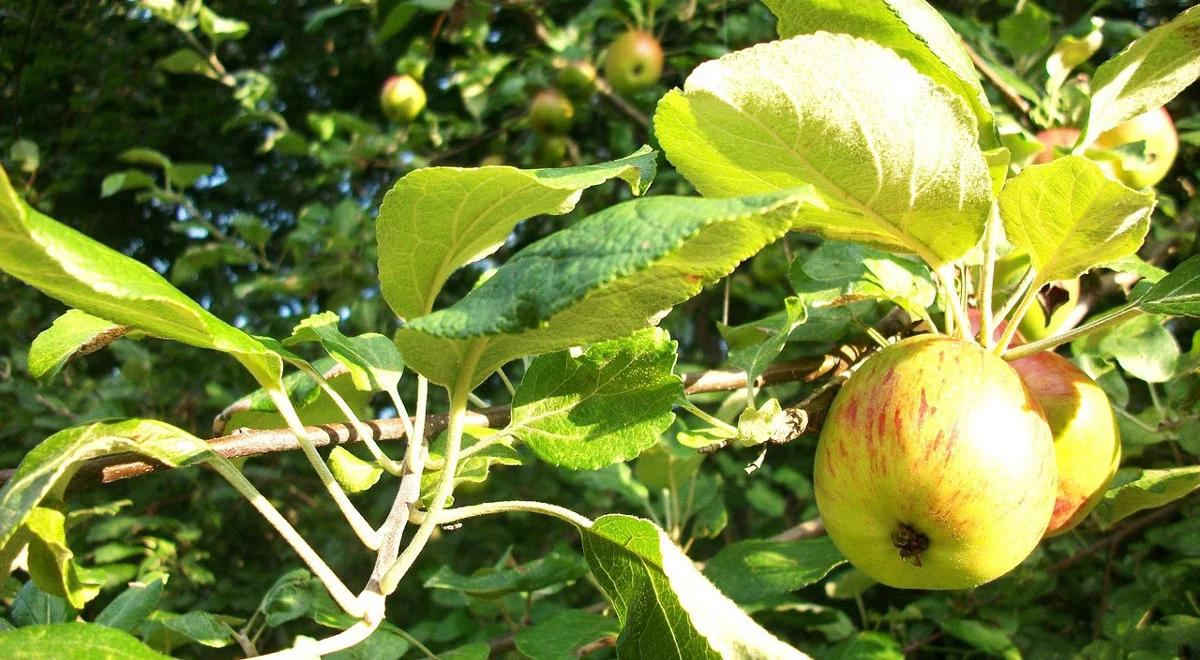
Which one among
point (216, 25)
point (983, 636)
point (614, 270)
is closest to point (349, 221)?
point (216, 25)

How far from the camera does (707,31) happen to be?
9.59ft

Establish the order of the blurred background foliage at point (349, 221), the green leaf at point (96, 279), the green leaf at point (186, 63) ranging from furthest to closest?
the green leaf at point (186, 63) < the blurred background foliage at point (349, 221) < the green leaf at point (96, 279)

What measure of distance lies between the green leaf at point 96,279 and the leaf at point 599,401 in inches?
9.2

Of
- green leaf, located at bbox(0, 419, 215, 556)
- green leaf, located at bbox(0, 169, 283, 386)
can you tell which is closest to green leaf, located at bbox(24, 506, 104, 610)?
green leaf, located at bbox(0, 419, 215, 556)

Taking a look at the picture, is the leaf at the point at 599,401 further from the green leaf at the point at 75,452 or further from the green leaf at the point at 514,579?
the green leaf at the point at 514,579

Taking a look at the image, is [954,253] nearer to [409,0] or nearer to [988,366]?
[988,366]

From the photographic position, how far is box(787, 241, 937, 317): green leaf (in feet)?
2.81

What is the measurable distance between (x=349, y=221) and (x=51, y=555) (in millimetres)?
1933

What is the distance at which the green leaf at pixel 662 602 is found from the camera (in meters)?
0.58

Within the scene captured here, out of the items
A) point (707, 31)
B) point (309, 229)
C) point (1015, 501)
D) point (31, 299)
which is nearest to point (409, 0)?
point (309, 229)

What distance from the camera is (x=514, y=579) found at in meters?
1.22

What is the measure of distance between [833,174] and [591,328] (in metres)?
0.23

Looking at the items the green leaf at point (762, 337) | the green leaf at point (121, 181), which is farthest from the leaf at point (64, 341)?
the green leaf at point (121, 181)

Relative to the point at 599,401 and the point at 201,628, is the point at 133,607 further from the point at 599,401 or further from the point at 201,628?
the point at 599,401
